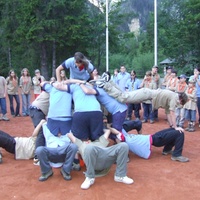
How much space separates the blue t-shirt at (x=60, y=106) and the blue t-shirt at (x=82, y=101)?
0.14 meters

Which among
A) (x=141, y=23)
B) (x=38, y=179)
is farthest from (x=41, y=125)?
(x=141, y=23)

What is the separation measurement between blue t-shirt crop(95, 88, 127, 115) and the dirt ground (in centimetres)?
103

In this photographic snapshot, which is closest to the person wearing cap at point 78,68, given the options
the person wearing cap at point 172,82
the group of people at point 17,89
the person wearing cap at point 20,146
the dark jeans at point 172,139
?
the person wearing cap at point 20,146

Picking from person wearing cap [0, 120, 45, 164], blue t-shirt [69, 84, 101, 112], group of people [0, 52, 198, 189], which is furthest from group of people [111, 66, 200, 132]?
person wearing cap [0, 120, 45, 164]

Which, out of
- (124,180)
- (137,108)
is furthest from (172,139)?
(137,108)

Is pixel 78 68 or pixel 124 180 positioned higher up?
pixel 78 68

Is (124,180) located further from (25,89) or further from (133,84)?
(25,89)

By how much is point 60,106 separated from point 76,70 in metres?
0.92

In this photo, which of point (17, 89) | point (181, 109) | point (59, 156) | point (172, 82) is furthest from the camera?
point (17, 89)

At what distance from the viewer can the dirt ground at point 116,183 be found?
4.31 metres

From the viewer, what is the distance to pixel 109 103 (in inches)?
228

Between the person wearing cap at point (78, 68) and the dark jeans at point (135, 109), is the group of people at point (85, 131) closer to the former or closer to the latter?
the person wearing cap at point (78, 68)

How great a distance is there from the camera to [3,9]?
27531 millimetres

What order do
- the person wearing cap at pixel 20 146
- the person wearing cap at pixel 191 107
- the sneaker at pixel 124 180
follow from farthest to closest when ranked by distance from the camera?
the person wearing cap at pixel 191 107 → the person wearing cap at pixel 20 146 → the sneaker at pixel 124 180
